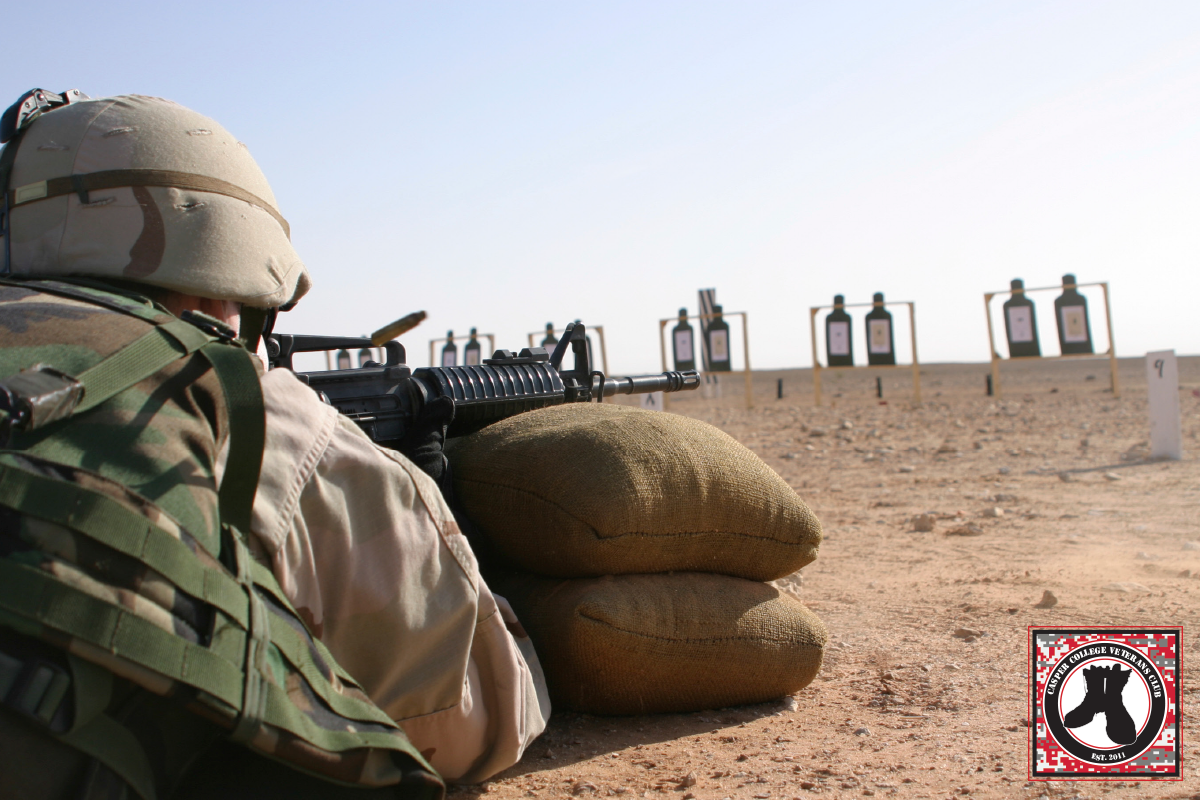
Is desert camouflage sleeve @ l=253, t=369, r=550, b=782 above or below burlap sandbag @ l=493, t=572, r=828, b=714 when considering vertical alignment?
above

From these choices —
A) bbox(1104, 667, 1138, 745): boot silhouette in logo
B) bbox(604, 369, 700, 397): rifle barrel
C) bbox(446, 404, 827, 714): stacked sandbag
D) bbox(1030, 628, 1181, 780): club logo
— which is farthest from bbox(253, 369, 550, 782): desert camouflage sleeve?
bbox(604, 369, 700, 397): rifle barrel

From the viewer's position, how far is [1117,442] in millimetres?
8203

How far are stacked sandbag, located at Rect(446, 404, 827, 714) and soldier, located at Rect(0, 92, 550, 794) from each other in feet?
0.70

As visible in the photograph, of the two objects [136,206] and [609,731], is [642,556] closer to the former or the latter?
[609,731]

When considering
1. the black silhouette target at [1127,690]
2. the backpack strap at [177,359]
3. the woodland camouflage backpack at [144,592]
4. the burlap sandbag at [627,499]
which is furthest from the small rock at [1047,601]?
the backpack strap at [177,359]

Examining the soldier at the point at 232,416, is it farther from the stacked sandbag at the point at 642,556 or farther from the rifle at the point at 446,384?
the rifle at the point at 446,384

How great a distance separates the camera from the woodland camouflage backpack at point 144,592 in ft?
3.04

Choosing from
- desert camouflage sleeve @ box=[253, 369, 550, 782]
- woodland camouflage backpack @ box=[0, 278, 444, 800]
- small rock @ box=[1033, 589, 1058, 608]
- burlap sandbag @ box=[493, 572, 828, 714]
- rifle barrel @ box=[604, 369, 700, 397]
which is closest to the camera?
woodland camouflage backpack @ box=[0, 278, 444, 800]

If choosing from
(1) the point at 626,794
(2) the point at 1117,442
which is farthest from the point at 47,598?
(2) the point at 1117,442

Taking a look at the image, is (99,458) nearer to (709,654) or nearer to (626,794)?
(626,794)

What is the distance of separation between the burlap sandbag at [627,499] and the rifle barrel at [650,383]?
1.06m

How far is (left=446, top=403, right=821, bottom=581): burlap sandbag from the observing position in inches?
78.7

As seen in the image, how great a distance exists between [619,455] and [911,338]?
42.4 ft

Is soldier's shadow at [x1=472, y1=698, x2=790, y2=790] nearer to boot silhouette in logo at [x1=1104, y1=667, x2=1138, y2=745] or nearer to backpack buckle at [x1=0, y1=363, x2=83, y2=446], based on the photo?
boot silhouette in logo at [x1=1104, y1=667, x2=1138, y2=745]
